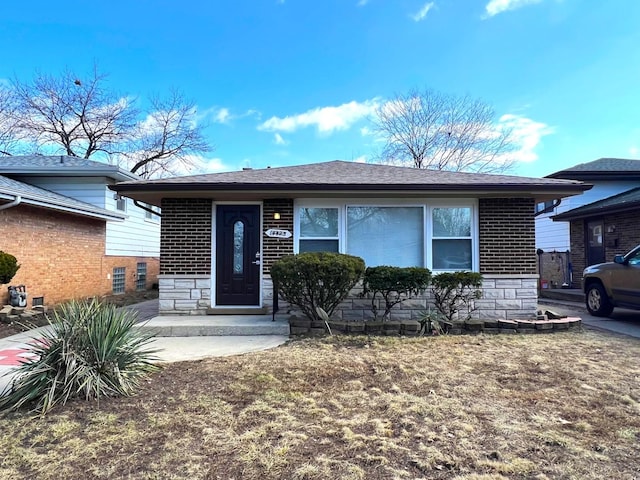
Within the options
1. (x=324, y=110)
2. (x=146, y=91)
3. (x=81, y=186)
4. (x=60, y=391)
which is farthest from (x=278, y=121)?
(x=60, y=391)

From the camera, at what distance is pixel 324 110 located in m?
22.5

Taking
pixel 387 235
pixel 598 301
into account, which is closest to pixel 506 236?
pixel 387 235

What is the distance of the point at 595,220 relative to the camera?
13.3 meters

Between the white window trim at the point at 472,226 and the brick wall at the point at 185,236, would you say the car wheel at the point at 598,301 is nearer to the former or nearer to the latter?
the white window trim at the point at 472,226

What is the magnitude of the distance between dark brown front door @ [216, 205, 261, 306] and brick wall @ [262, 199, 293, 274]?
18 centimetres

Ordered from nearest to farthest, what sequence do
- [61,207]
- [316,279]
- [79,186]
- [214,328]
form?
[316,279] → [214,328] → [61,207] → [79,186]

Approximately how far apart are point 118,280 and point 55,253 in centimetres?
323

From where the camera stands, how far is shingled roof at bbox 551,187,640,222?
35.9 ft

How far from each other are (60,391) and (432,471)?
128 inches

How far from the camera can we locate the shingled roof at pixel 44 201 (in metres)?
8.00

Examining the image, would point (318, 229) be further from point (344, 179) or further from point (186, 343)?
point (186, 343)

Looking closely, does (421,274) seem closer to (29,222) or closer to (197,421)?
(197,421)

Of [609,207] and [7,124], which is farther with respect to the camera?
[7,124]

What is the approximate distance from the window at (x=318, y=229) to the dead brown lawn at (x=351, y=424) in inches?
119
